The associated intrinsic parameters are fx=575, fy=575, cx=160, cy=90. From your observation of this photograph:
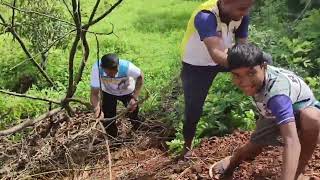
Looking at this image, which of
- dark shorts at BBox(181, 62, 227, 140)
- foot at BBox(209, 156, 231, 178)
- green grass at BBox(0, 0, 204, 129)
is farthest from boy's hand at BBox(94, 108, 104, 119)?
green grass at BBox(0, 0, 204, 129)

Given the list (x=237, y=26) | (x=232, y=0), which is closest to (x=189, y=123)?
(x=237, y=26)

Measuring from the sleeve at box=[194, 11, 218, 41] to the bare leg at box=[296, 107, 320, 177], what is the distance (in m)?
0.89

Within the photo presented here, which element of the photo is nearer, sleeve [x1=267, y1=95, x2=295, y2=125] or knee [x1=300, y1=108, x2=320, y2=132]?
sleeve [x1=267, y1=95, x2=295, y2=125]

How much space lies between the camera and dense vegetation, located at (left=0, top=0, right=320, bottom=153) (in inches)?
210

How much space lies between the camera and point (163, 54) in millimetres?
8961

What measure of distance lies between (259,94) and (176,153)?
1994mm

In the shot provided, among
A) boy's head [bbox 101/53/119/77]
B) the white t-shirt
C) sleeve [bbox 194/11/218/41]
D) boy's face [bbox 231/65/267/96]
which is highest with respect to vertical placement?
sleeve [bbox 194/11/218/41]

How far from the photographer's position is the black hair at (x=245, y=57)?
9.36 ft

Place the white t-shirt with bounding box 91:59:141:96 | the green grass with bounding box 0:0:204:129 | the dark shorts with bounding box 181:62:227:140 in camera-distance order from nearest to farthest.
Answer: the dark shorts with bounding box 181:62:227:140, the white t-shirt with bounding box 91:59:141:96, the green grass with bounding box 0:0:204:129

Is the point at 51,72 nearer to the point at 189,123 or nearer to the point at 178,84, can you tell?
the point at 178,84

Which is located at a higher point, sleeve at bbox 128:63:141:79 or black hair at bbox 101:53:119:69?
black hair at bbox 101:53:119:69

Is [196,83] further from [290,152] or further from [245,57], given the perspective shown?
[290,152]

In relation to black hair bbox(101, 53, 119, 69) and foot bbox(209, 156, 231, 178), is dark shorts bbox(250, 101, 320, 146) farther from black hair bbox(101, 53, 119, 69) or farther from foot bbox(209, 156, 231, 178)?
black hair bbox(101, 53, 119, 69)

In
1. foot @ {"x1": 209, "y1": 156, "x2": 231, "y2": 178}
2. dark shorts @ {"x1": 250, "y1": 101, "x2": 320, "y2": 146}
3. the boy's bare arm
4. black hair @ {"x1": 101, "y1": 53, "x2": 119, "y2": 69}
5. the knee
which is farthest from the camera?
black hair @ {"x1": 101, "y1": 53, "x2": 119, "y2": 69}
